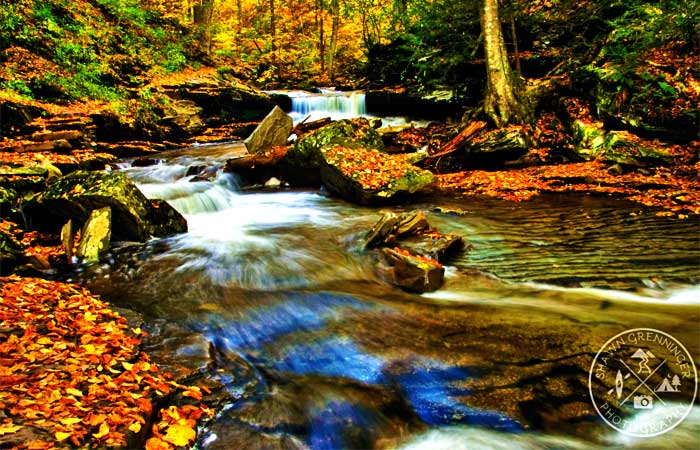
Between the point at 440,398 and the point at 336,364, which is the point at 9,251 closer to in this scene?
the point at 336,364

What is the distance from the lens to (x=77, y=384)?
2934 mm

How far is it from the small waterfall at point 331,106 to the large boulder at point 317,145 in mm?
6603

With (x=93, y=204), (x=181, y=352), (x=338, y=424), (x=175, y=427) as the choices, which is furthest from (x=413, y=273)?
(x=93, y=204)

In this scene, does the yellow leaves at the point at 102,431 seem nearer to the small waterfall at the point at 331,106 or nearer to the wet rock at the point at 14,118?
the wet rock at the point at 14,118

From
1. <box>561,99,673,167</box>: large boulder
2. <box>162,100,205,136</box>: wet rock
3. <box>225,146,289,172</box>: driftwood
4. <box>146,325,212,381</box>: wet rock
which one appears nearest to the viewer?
<box>146,325,212,381</box>: wet rock

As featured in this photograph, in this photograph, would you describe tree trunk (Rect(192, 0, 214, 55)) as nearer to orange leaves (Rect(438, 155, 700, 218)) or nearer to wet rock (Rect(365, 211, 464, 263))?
orange leaves (Rect(438, 155, 700, 218))

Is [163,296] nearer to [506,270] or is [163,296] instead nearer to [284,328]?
[284,328]

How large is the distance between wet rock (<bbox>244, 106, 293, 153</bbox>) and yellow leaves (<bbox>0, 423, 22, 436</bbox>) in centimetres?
1022

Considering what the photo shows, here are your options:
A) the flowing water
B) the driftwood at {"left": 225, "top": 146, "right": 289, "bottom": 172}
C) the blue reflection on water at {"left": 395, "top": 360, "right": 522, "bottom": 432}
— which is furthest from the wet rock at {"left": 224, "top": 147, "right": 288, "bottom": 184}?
the blue reflection on water at {"left": 395, "top": 360, "right": 522, "bottom": 432}

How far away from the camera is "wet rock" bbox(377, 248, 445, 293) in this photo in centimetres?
541

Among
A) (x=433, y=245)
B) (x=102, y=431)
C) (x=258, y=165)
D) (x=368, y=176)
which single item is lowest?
(x=102, y=431)

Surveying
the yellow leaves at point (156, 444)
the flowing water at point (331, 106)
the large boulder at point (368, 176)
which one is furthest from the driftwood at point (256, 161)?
the yellow leaves at point (156, 444)

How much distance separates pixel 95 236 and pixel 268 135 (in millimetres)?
6534

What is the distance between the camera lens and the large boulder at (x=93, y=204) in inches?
263
